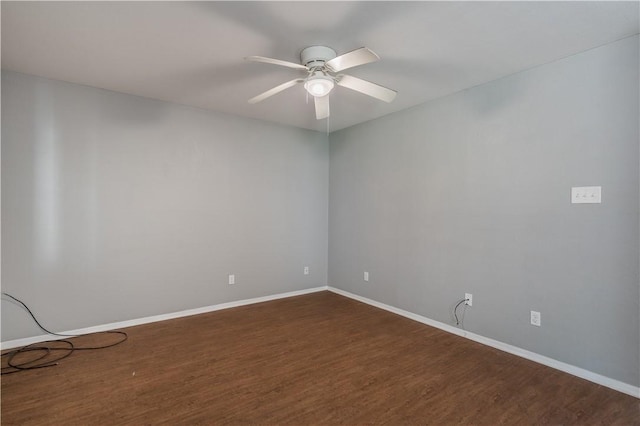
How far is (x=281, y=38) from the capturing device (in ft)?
7.14

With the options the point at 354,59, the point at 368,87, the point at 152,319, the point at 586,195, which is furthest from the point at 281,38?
the point at 152,319

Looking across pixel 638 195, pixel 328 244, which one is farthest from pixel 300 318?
pixel 638 195

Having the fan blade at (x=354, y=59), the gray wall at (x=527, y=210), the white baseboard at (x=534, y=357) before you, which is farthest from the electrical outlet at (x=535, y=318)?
the fan blade at (x=354, y=59)

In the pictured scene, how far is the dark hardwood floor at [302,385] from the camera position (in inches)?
73.4

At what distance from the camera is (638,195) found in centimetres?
210

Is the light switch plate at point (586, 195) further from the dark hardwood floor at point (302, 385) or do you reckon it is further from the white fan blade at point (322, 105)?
the white fan blade at point (322, 105)

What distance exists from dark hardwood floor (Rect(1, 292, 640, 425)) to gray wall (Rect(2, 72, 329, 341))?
2.10ft

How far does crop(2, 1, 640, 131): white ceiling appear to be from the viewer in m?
1.88

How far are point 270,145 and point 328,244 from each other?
175 centimetres

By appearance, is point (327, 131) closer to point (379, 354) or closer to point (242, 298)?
point (242, 298)

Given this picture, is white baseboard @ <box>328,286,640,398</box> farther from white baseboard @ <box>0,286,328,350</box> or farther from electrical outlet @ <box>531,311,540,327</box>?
white baseboard @ <box>0,286,328,350</box>

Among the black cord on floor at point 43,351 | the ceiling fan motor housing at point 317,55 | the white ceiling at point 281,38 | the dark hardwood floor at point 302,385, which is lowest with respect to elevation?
the dark hardwood floor at point 302,385

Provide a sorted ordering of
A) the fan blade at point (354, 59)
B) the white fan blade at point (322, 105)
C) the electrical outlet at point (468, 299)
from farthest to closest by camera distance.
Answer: the electrical outlet at point (468, 299), the white fan blade at point (322, 105), the fan blade at point (354, 59)

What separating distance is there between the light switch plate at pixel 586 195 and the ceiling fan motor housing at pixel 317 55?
213 cm
